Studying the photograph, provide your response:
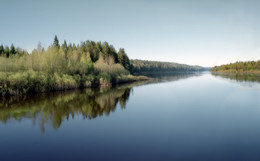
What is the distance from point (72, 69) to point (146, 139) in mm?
32341

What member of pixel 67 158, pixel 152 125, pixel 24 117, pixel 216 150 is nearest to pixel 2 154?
pixel 67 158

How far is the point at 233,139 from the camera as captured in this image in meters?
11.3

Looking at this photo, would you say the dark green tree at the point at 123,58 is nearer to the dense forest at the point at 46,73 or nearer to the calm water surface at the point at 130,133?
the dense forest at the point at 46,73

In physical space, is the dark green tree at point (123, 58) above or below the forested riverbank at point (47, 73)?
above

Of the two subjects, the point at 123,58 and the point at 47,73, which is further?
the point at 123,58

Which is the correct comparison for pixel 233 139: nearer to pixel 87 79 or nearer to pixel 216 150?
pixel 216 150

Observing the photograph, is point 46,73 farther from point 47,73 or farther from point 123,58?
point 123,58

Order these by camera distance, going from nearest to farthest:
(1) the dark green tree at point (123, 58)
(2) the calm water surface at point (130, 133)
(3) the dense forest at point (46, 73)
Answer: (2) the calm water surface at point (130, 133) → (3) the dense forest at point (46, 73) → (1) the dark green tree at point (123, 58)

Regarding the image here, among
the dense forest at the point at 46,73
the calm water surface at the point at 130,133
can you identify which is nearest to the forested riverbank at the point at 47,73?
the dense forest at the point at 46,73

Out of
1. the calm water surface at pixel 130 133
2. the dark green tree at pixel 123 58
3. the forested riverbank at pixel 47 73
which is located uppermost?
the dark green tree at pixel 123 58

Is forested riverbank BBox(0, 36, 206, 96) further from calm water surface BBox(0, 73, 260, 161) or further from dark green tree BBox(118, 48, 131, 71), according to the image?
dark green tree BBox(118, 48, 131, 71)

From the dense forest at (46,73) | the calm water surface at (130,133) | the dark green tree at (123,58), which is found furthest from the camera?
the dark green tree at (123,58)

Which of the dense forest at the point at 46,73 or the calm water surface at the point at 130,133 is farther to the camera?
the dense forest at the point at 46,73

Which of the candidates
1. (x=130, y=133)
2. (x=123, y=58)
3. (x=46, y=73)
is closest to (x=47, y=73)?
(x=46, y=73)
